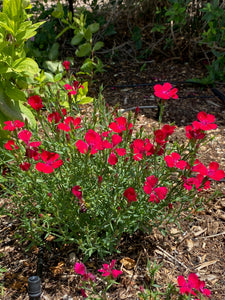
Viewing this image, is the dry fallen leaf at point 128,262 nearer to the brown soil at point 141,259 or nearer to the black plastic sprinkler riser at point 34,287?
the brown soil at point 141,259

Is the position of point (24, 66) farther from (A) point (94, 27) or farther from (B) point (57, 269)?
(A) point (94, 27)

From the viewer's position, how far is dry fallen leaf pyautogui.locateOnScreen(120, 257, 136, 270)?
7.04 ft

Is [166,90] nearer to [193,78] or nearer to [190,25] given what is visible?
[193,78]

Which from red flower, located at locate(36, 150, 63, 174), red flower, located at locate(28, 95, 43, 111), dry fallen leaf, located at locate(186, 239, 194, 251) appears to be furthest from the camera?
dry fallen leaf, located at locate(186, 239, 194, 251)

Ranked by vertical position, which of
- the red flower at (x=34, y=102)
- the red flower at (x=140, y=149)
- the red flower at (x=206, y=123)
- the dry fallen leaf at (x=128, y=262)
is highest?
the red flower at (x=34, y=102)

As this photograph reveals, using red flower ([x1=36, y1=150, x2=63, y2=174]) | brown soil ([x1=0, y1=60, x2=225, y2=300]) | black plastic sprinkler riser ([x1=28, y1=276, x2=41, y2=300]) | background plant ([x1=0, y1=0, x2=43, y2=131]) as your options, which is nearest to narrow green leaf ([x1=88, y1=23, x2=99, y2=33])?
background plant ([x1=0, y1=0, x2=43, y2=131])

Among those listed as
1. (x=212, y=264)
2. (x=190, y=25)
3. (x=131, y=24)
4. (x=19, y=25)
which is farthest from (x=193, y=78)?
(x=212, y=264)

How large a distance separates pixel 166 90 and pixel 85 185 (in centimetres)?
70

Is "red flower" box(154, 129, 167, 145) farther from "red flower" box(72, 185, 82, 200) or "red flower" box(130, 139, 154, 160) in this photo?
"red flower" box(72, 185, 82, 200)

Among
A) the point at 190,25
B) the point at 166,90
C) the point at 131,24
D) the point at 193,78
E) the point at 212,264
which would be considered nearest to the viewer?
the point at 166,90

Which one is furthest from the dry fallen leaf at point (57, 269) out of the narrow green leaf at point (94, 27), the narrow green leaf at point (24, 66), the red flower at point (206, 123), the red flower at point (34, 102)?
the narrow green leaf at point (94, 27)

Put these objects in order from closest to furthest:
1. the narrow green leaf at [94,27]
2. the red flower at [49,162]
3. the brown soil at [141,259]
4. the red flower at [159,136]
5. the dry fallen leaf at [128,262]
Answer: the red flower at [49,162] < the red flower at [159,136] < the brown soil at [141,259] < the dry fallen leaf at [128,262] < the narrow green leaf at [94,27]

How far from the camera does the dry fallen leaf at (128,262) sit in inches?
84.5

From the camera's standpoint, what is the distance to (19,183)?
209 cm
